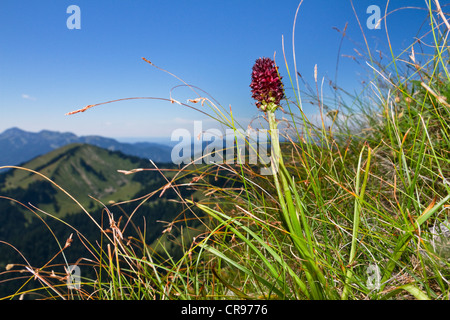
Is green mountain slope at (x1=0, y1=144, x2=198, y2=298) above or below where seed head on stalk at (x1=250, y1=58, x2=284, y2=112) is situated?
below

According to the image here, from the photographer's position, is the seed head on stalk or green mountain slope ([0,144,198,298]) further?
green mountain slope ([0,144,198,298])

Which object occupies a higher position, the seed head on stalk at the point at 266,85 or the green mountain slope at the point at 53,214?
the seed head on stalk at the point at 266,85

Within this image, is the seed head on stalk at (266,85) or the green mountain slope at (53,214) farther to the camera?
the green mountain slope at (53,214)

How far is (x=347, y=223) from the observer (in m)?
2.43

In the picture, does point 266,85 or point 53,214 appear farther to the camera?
point 53,214

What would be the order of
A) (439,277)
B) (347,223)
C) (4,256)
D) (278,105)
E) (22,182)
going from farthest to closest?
(22,182) < (4,256) < (347,223) < (278,105) < (439,277)

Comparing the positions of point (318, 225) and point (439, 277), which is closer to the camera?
point (439, 277)

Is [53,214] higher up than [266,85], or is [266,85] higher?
[266,85]

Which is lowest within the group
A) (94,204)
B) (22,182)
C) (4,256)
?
(4,256)

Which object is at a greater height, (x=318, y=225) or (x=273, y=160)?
(x=273, y=160)
